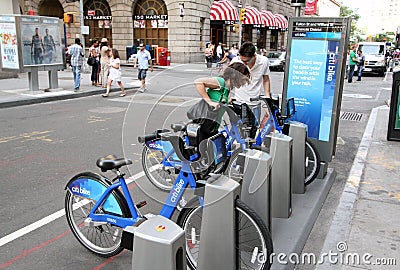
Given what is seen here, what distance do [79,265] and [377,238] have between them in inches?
118

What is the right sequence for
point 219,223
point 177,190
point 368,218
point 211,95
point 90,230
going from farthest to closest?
point 368,218 → point 90,230 → point 177,190 → point 219,223 → point 211,95

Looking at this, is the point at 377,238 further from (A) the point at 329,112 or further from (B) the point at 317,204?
(A) the point at 329,112

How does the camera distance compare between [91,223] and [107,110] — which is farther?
[107,110]

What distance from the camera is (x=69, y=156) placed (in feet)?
23.0

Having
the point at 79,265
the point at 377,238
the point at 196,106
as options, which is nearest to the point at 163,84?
the point at 196,106

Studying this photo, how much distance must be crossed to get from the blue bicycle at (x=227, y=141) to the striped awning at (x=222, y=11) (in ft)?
95.1

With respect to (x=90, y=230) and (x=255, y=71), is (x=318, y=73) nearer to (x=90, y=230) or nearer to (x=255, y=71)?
(x=255, y=71)

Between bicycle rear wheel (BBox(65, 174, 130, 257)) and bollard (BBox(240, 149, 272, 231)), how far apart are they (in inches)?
47.7

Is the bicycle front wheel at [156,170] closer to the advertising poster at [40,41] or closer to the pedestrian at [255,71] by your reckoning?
the pedestrian at [255,71]

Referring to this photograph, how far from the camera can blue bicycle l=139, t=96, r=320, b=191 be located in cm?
286

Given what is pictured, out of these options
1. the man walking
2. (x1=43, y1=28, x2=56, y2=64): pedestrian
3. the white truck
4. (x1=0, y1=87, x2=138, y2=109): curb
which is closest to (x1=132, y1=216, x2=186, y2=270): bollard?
(x1=0, y1=87, x2=138, y2=109): curb

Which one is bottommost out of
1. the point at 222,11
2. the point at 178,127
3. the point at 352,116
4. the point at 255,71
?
the point at 352,116

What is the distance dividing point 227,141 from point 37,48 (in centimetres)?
1237

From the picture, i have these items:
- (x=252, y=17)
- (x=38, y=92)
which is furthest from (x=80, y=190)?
(x=252, y=17)
